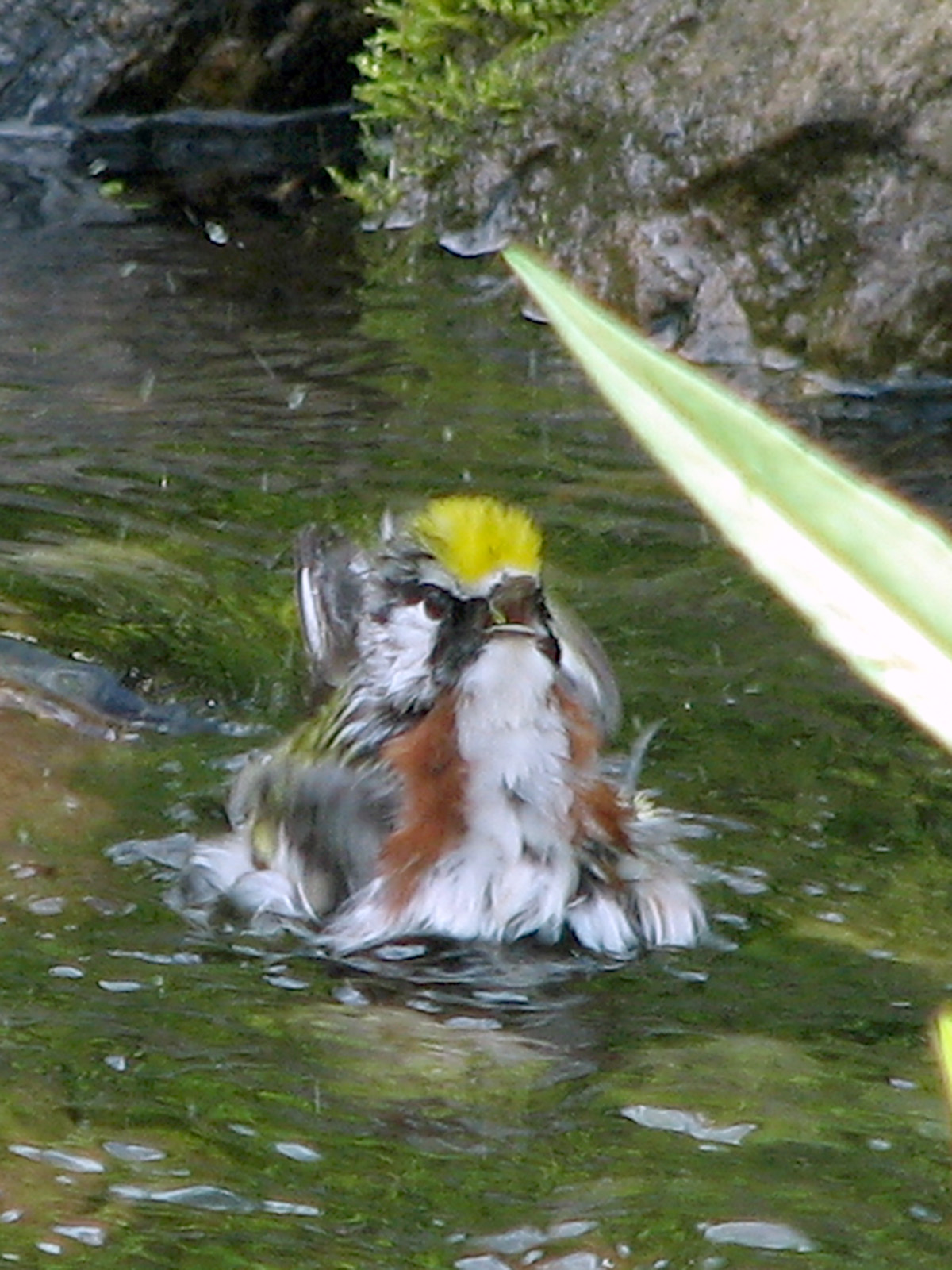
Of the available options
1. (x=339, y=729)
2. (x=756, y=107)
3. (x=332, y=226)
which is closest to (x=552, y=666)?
(x=339, y=729)

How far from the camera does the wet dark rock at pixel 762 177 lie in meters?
8.48

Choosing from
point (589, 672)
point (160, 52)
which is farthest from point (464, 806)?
point (160, 52)

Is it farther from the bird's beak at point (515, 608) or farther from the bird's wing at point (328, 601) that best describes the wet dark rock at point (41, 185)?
the bird's beak at point (515, 608)

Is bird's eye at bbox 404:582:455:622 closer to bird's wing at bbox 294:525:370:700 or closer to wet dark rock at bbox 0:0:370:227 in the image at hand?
bird's wing at bbox 294:525:370:700

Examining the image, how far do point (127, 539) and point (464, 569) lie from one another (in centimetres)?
247

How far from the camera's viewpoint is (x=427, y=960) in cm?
418

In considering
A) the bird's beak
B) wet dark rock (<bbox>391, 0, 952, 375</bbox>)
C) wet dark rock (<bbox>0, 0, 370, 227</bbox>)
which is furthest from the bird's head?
wet dark rock (<bbox>0, 0, 370, 227</bbox>)

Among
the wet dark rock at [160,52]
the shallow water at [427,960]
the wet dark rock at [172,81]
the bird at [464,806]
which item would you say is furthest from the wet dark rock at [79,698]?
the wet dark rock at [160,52]

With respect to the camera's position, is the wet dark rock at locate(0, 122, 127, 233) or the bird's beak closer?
the bird's beak

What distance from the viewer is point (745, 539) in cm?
54

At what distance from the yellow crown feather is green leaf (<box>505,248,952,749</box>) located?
3.53 metres

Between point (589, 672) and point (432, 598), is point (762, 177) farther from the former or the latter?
point (432, 598)

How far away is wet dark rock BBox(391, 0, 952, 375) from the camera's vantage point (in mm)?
8484

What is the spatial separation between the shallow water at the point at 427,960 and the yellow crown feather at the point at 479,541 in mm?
753
